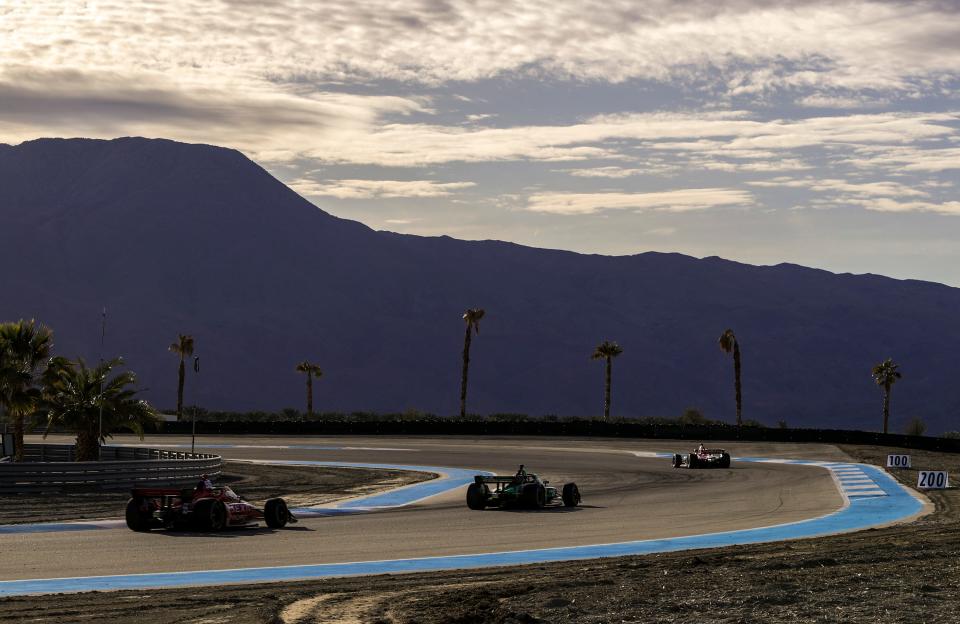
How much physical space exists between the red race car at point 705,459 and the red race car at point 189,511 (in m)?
24.3

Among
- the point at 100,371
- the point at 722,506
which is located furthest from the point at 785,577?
the point at 100,371

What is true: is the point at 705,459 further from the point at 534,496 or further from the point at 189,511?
the point at 189,511

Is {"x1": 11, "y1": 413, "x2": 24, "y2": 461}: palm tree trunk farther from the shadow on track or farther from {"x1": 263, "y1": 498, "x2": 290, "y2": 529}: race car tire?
{"x1": 263, "y1": 498, "x2": 290, "y2": 529}: race car tire

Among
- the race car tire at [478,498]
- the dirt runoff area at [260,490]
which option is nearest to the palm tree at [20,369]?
the dirt runoff area at [260,490]

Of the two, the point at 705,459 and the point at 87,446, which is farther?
the point at 705,459

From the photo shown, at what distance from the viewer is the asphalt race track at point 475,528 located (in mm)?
19891

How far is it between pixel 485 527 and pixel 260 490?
39.7 ft

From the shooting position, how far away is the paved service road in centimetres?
2073

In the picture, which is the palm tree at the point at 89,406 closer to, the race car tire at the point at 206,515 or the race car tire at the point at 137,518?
the race car tire at the point at 137,518

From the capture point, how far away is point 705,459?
154 ft

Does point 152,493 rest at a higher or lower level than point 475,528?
higher

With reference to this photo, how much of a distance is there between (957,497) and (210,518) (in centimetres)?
1977

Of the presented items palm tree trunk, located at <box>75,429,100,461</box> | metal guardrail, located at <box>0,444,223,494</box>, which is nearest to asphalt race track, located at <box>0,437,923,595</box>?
metal guardrail, located at <box>0,444,223,494</box>

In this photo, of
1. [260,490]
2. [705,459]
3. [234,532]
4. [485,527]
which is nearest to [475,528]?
[485,527]
